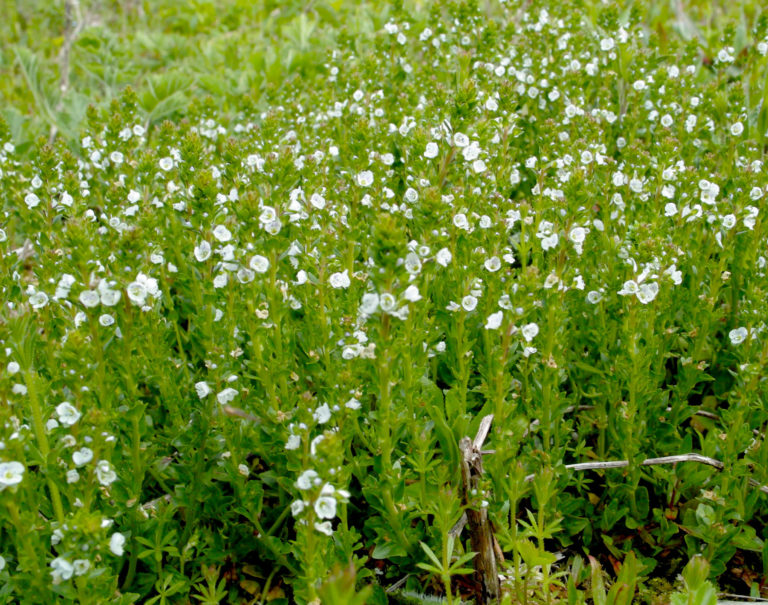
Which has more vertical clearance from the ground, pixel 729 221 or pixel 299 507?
pixel 729 221

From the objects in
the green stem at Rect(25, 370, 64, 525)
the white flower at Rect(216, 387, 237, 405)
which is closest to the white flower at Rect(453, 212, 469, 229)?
the white flower at Rect(216, 387, 237, 405)

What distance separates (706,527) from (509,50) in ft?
14.4

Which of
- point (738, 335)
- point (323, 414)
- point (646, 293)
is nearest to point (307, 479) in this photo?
point (323, 414)

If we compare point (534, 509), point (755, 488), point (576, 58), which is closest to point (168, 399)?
point (534, 509)

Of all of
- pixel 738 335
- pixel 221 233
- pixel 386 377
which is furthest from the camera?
pixel 738 335

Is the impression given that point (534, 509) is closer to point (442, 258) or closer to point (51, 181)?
point (442, 258)

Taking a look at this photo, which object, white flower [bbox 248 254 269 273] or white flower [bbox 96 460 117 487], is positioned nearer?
white flower [bbox 96 460 117 487]

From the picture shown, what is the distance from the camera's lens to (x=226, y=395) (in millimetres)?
3207

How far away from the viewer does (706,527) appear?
3.32 m

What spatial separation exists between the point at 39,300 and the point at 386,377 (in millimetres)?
1971

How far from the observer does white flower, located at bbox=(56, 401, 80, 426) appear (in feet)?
9.08

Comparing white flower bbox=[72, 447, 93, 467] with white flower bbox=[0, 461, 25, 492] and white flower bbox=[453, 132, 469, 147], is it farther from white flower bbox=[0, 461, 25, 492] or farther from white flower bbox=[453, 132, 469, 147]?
white flower bbox=[453, 132, 469, 147]

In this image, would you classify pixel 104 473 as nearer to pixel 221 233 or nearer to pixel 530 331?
pixel 221 233

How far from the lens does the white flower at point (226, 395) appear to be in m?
3.19
